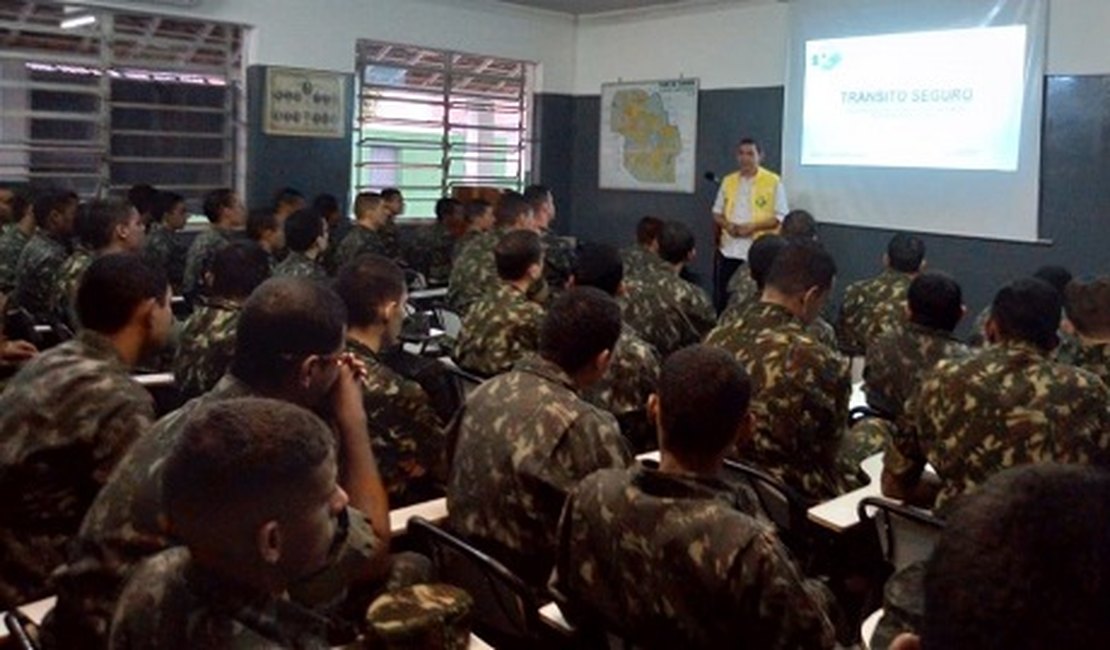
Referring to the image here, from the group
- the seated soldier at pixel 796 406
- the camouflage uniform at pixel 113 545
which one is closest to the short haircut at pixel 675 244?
the seated soldier at pixel 796 406

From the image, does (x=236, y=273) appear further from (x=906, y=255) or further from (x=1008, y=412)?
(x=906, y=255)

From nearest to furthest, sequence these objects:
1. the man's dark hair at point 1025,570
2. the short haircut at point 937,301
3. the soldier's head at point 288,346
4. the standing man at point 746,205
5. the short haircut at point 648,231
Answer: the man's dark hair at point 1025,570 → the soldier's head at point 288,346 → the short haircut at point 937,301 → the short haircut at point 648,231 → the standing man at point 746,205

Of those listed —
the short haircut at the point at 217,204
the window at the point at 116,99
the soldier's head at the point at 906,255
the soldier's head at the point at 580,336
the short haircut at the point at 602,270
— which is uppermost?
the window at the point at 116,99

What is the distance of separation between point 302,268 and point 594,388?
2.22 meters

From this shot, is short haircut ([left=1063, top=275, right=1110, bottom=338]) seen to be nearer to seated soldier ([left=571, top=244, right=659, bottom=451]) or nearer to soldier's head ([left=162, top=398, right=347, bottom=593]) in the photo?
seated soldier ([left=571, top=244, right=659, bottom=451])

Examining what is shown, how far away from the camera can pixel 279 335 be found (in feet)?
7.07

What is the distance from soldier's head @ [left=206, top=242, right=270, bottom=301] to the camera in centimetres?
394

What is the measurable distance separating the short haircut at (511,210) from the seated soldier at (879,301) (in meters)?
2.42

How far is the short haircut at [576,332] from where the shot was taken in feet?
8.60

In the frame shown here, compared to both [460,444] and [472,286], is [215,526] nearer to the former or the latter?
[460,444]

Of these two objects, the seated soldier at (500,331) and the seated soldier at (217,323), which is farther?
the seated soldier at (500,331)

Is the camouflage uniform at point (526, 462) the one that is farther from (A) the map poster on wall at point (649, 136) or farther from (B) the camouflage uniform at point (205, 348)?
(A) the map poster on wall at point (649, 136)

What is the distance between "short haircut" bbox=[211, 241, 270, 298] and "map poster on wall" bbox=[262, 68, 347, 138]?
456 centimetres

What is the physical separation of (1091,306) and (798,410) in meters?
1.36
